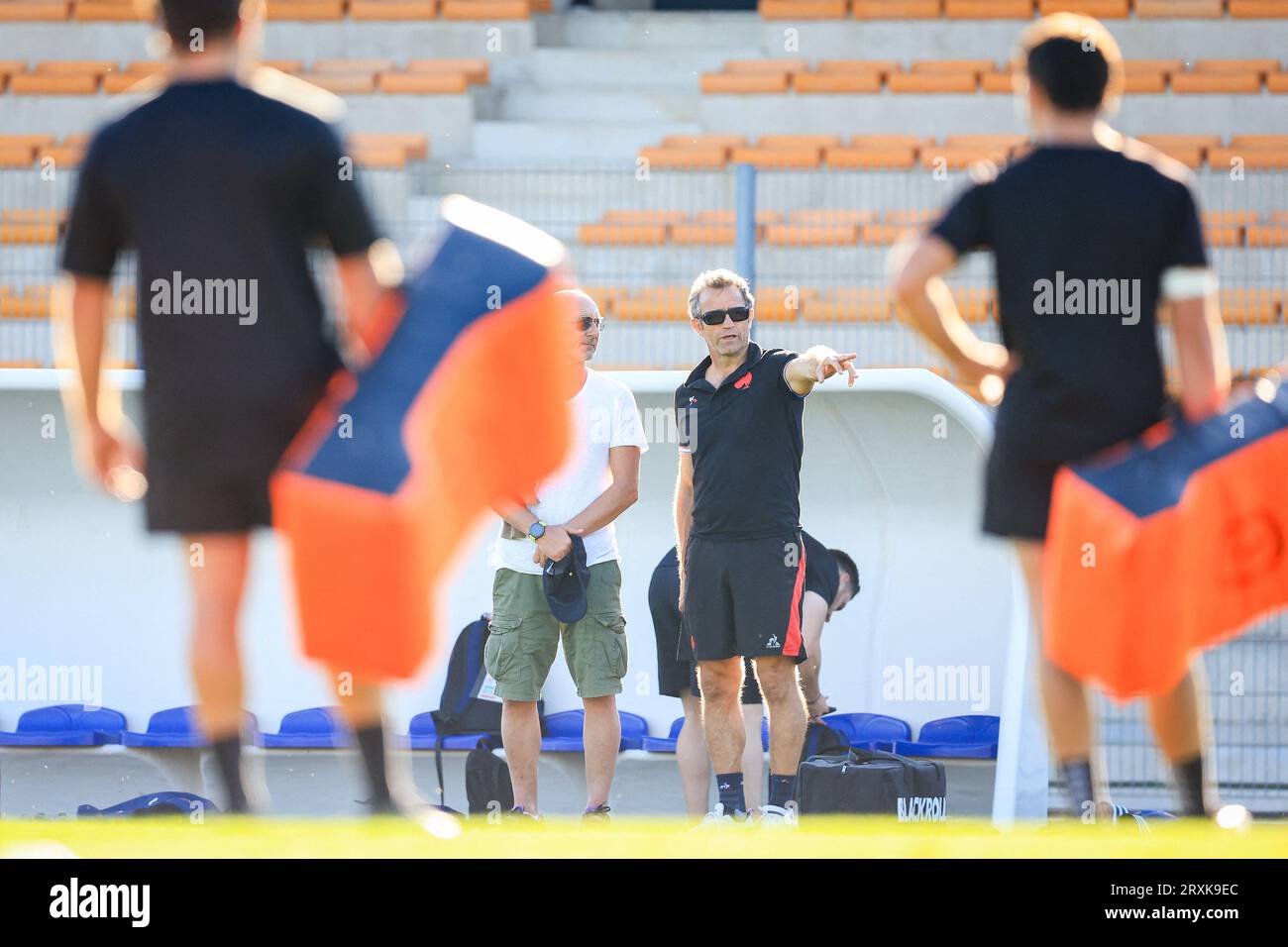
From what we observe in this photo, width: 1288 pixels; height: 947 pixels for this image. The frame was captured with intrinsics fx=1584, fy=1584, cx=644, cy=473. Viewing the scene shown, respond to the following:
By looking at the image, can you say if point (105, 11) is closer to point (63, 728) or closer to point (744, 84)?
point (744, 84)

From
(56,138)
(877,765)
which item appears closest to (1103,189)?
(877,765)

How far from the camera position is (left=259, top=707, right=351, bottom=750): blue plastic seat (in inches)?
264

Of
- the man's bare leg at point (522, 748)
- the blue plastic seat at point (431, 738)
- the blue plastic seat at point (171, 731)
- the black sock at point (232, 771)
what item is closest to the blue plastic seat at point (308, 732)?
the blue plastic seat at point (171, 731)

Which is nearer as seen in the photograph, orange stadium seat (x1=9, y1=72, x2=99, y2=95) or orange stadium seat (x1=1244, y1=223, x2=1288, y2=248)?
orange stadium seat (x1=1244, y1=223, x2=1288, y2=248)

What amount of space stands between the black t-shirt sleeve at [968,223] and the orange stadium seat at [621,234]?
5.57 meters

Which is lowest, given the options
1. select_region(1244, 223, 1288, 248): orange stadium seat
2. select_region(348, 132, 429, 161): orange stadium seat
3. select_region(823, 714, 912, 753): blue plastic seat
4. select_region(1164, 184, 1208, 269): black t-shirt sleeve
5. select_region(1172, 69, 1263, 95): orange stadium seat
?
select_region(823, 714, 912, 753): blue plastic seat

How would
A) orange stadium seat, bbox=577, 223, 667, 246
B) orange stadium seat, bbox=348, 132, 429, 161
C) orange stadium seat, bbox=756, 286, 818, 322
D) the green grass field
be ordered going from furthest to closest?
orange stadium seat, bbox=348, 132, 429, 161, orange stadium seat, bbox=577, 223, 667, 246, orange stadium seat, bbox=756, 286, 818, 322, the green grass field

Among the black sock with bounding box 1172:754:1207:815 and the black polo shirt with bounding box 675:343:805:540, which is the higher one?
the black polo shirt with bounding box 675:343:805:540

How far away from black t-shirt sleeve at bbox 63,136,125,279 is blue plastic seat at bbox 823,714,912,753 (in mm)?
4258

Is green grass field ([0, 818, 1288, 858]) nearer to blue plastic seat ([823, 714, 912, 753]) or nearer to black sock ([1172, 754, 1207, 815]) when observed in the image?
black sock ([1172, 754, 1207, 815])

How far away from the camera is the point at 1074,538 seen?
2.89 metres

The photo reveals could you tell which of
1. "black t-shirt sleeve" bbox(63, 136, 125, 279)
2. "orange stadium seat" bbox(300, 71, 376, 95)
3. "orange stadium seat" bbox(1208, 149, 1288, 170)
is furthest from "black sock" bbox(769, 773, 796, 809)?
"orange stadium seat" bbox(300, 71, 376, 95)

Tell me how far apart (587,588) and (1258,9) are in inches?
391

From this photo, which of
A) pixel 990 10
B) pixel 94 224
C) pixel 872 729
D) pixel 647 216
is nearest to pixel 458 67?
pixel 990 10
